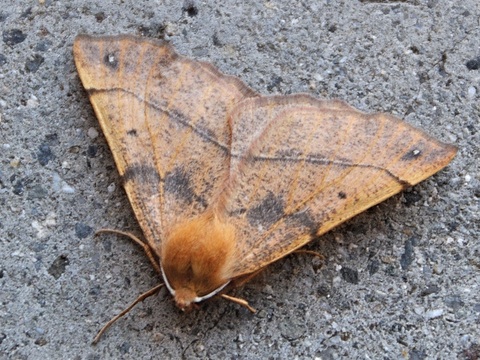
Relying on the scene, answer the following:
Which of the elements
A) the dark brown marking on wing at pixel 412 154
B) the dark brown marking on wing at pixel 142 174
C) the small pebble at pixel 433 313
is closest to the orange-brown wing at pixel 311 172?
the dark brown marking on wing at pixel 412 154

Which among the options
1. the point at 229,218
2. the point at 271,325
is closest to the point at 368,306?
the point at 271,325

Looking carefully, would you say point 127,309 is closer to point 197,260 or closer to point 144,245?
point 144,245

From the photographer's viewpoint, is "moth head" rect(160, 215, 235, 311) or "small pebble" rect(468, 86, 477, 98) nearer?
"moth head" rect(160, 215, 235, 311)

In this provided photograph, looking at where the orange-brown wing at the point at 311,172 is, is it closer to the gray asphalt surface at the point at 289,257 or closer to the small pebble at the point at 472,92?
the gray asphalt surface at the point at 289,257

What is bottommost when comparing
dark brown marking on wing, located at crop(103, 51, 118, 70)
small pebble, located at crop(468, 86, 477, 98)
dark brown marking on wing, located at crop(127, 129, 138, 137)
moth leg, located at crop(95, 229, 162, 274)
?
moth leg, located at crop(95, 229, 162, 274)

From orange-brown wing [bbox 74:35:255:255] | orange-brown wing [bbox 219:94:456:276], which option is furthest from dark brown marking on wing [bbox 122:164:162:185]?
orange-brown wing [bbox 219:94:456:276]

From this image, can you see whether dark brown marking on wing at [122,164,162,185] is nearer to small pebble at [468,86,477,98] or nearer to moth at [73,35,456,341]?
moth at [73,35,456,341]

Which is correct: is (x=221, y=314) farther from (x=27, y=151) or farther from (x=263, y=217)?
(x=27, y=151)
